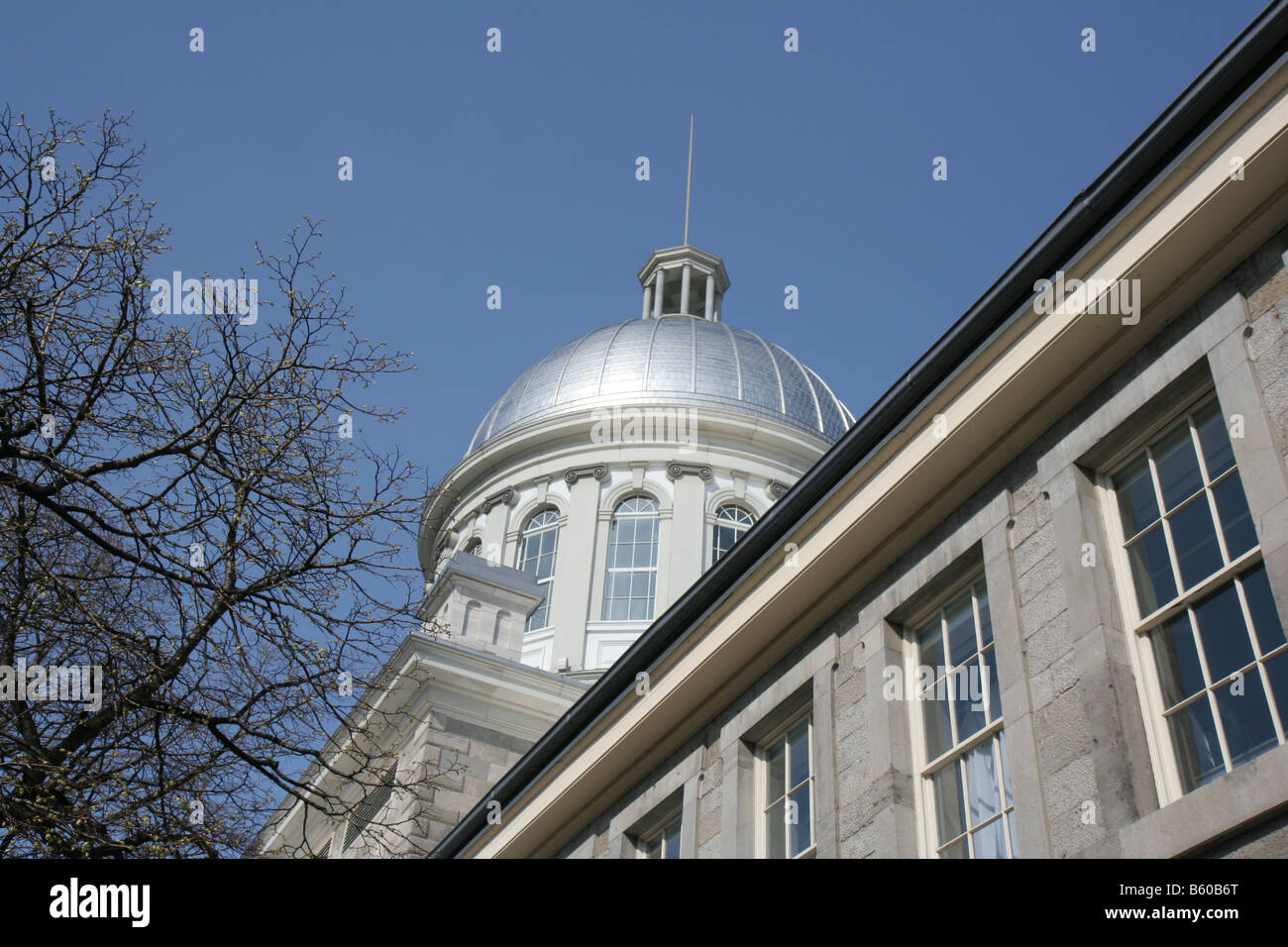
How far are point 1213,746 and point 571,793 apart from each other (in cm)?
783

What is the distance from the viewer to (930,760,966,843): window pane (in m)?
10.2

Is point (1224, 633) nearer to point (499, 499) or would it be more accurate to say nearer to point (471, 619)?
point (471, 619)

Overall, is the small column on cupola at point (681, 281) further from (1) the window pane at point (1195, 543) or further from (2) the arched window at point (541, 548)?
(1) the window pane at point (1195, 543)

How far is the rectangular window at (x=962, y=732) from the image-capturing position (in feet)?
32.2

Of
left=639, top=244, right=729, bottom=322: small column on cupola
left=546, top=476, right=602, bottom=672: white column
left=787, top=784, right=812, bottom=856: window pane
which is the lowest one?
left=787, top=784, right=812, bottom=856: window pane

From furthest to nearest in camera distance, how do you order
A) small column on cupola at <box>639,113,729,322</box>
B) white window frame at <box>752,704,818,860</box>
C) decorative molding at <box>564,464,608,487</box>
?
1. small column on cupola at <box>639,113,729,322</box>
2. decorative molding at <box>564,464,608,487</box>
3. white window frame at <box>752,704,818,860</box>

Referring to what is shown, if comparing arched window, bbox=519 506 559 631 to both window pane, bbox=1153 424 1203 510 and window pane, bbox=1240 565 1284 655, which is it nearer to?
window pane, bbox=1153 424 1203 510

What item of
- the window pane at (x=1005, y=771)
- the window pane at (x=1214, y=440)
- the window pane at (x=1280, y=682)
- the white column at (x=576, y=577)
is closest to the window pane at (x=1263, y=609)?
the window pane at (x=1280, y=682)

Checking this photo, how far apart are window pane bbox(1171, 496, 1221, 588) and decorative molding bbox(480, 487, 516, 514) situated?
93.1 ft

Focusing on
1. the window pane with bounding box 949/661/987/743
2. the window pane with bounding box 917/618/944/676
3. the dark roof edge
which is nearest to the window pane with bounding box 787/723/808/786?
the dark roof edge

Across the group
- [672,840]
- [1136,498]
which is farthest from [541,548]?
[1136,498]

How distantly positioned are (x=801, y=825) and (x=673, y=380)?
2790 centimetres

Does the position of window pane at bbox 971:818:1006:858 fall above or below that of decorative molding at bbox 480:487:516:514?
below

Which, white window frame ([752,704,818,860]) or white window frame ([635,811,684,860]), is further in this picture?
white window frame ([635,811,684,860])
